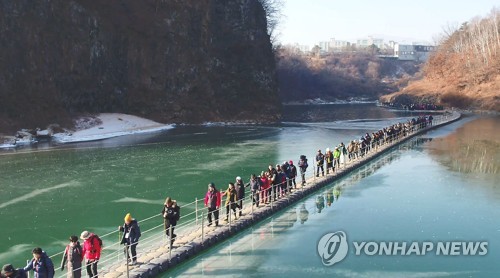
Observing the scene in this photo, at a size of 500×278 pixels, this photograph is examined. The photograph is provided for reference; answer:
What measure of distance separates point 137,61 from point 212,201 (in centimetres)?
6299

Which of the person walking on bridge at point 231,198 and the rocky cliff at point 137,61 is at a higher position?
the rocky cliff at point 137,61

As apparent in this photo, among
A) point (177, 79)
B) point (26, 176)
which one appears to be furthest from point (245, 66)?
point (26, 176)

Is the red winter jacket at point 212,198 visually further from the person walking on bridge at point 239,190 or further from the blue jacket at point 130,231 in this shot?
the blue jacket at point 130,231

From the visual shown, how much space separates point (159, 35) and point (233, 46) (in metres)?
14.9

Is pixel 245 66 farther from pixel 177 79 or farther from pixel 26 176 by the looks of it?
pixel 26 176

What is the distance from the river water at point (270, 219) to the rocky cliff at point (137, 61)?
19039mm

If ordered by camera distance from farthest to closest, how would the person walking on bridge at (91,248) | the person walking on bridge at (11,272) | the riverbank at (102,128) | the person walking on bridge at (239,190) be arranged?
the riverbank at (102,128), the person walking on bridge at (239,190), the person walking on bridge at (91,248), the person walking on bridge at (11,272)

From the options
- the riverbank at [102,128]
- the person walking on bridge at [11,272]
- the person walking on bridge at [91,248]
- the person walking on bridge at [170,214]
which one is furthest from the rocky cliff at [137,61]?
the person walking on bridge at [11,272]

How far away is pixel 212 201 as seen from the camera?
60.1 feet

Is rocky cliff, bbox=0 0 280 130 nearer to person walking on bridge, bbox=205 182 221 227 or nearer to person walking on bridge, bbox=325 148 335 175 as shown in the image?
person walking on bridge, bbox=325 148 335 175

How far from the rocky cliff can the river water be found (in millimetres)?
19039

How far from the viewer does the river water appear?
16.7m

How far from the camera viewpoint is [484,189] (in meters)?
27.1

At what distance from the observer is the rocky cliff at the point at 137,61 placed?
63.0 metres
